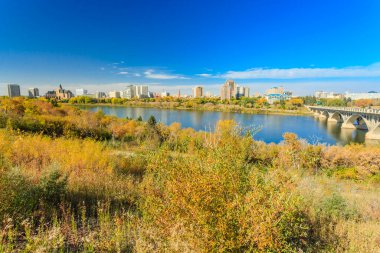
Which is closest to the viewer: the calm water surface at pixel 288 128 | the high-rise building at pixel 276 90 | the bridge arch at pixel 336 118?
the calm water surface at pixel 288 128

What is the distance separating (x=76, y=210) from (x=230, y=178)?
2370 millimetres

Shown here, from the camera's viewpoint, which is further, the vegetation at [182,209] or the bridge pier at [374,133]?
the bridge pier at [374,133]

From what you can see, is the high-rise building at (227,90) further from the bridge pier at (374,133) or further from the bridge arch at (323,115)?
the bridge pier at (374,133)

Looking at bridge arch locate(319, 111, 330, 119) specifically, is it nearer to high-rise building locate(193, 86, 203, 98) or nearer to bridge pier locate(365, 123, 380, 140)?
bridge pier locate(365, 123, 380, 140)

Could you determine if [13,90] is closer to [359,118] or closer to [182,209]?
[182,209]

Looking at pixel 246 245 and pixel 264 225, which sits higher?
pixel 264 225

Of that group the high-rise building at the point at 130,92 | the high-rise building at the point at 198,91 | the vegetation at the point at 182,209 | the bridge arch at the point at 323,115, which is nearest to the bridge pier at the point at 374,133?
the bridge arch at the point at 323,115

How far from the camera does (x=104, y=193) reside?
338cm

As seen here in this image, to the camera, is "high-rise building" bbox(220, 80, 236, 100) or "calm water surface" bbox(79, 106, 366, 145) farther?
"high-rise building" bbox(220, 80, 236, 100)


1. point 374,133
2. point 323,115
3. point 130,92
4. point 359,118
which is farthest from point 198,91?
point 374,133

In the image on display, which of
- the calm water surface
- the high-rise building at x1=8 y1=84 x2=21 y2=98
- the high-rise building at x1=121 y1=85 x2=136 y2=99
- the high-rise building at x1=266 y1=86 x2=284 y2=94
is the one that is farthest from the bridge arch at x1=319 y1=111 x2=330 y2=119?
the high-rise building at x1=121 y1=85 x2=136 y2=99

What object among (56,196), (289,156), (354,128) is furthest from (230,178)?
(354,128)

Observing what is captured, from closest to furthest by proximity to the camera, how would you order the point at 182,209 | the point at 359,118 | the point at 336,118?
the point at 182,209
the point at 359,118
the point at 336,118

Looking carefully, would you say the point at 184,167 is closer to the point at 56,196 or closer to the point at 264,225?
the point at 264,225
